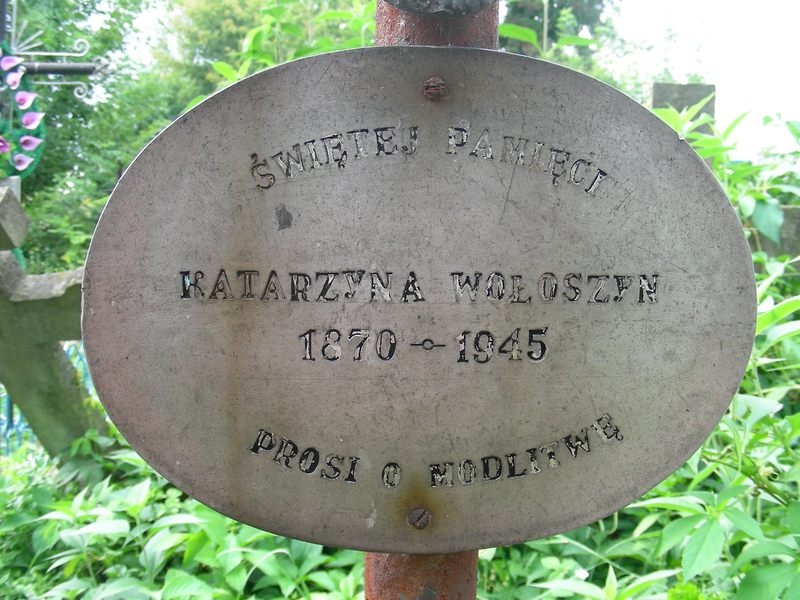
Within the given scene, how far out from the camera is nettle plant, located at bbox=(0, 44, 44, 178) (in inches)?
104

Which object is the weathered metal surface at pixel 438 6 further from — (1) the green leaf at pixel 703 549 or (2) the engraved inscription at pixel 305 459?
(1) the green leaf at pixel 703 549

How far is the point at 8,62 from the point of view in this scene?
2660 mm

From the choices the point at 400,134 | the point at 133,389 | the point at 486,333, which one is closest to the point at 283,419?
the point at 133,389

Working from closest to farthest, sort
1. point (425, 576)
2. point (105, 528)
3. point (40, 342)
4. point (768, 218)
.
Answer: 1. point (425, 576)
2. point (105, 528)
3. point (768, 218)
4. point (40, 342)

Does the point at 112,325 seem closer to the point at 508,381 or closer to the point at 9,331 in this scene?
the point at 508,381

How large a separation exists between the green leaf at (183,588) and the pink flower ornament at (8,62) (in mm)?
2185

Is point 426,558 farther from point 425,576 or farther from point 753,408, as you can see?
point 753,408

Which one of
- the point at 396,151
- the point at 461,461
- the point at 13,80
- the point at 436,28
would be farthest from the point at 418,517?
the point at 13,80

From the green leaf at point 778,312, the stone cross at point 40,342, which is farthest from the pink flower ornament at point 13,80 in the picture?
the green leaf at point 778,312

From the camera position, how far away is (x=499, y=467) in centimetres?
104

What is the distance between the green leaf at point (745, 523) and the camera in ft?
3.94

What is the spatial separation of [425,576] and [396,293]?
0.51 metres

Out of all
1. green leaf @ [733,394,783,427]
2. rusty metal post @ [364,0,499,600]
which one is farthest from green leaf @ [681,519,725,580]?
rusty metal post @ [364,0,499,600]

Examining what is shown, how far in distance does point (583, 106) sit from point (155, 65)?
19.7 meters
